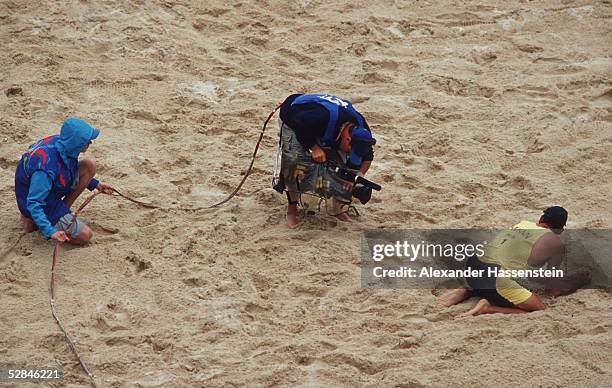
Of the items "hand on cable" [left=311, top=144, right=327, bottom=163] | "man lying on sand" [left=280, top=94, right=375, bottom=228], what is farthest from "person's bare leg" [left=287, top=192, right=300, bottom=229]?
"hand on cable" [left=311, top=144, right=327, bottom=163]

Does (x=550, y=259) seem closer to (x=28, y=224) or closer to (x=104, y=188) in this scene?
(x=104, y=188)

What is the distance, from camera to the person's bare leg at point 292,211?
589 cm

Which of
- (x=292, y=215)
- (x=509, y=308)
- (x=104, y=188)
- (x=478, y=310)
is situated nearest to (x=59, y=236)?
(x=104, y=188)

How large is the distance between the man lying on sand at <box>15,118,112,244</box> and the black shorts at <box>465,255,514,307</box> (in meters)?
2.31

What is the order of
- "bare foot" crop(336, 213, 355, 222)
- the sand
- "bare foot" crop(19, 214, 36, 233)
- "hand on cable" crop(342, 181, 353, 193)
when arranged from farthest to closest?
1. "bare foot" crop(336, 213, 355, 222)
2. "hand on cable" crop(342, 181, 353, 193)
3. "bare foot" crop(19, 214, 36, 233)
4. the sand

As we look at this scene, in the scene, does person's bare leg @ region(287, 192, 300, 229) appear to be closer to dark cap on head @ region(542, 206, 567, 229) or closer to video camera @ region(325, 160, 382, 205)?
video camera @ region(325, 160, 382, 205)

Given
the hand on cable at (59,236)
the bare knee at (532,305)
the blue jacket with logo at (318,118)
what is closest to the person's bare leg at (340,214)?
the blue jacket with logo at (318,118)

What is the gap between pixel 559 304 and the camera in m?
5.01

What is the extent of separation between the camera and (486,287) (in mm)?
5121

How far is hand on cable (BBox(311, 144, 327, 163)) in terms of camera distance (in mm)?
5598

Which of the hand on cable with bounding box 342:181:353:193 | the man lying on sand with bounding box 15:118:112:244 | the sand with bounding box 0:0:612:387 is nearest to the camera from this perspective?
the sand with bounding box 0:0:612:387

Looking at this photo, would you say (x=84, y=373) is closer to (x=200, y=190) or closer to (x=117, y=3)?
(x=200, y=190)

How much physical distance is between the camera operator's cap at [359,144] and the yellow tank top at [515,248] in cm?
95

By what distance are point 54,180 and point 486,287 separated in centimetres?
255
